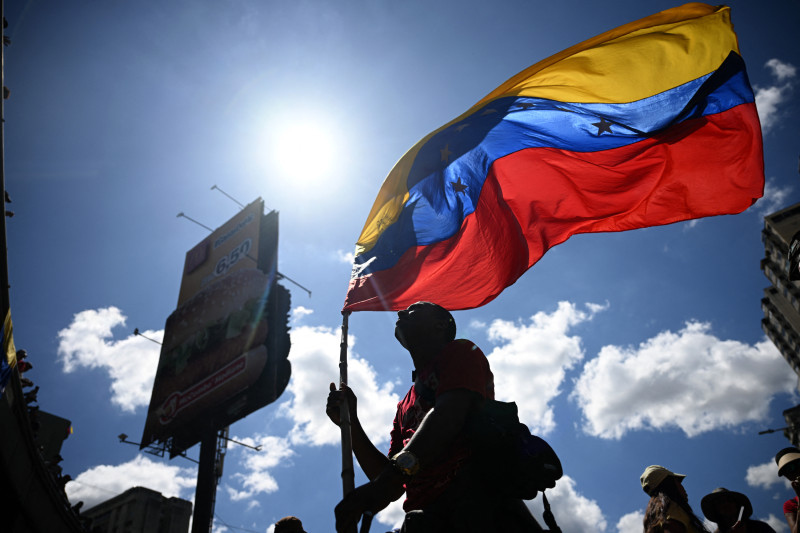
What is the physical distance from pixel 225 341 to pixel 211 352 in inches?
31.2

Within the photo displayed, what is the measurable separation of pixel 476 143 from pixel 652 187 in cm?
151

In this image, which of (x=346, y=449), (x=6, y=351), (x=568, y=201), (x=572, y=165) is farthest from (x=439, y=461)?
(x=6, y=351)

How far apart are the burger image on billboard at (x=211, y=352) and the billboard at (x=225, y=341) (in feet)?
0.12

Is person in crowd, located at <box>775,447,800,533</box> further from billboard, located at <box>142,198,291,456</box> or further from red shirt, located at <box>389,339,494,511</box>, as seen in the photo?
billboard, located at <box>142,198,291,456</box>

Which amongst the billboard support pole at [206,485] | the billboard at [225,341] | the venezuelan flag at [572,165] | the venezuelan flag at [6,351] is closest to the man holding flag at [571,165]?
the venezuelan flag at [572,165]

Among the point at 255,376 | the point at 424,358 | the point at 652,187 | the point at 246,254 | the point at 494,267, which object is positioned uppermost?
the point at 246,254

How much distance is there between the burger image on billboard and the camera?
18.6m

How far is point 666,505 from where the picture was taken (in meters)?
3.31

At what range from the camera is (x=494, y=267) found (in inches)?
167

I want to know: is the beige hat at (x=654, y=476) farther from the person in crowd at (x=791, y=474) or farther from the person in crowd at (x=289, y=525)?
the person in crowd at (x=289, y=525)

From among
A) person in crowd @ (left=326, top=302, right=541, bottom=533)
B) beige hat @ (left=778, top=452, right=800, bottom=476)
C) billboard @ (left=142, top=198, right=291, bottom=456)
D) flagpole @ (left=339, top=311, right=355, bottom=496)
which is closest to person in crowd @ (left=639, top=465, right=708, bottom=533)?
beige hat @ (left=778, top=452, right=800, bottom=476)

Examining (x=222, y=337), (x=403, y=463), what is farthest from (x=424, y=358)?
(x=222, y=337)

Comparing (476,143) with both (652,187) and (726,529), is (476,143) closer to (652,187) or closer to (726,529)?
(652,187)

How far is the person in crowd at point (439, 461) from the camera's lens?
1.68m
